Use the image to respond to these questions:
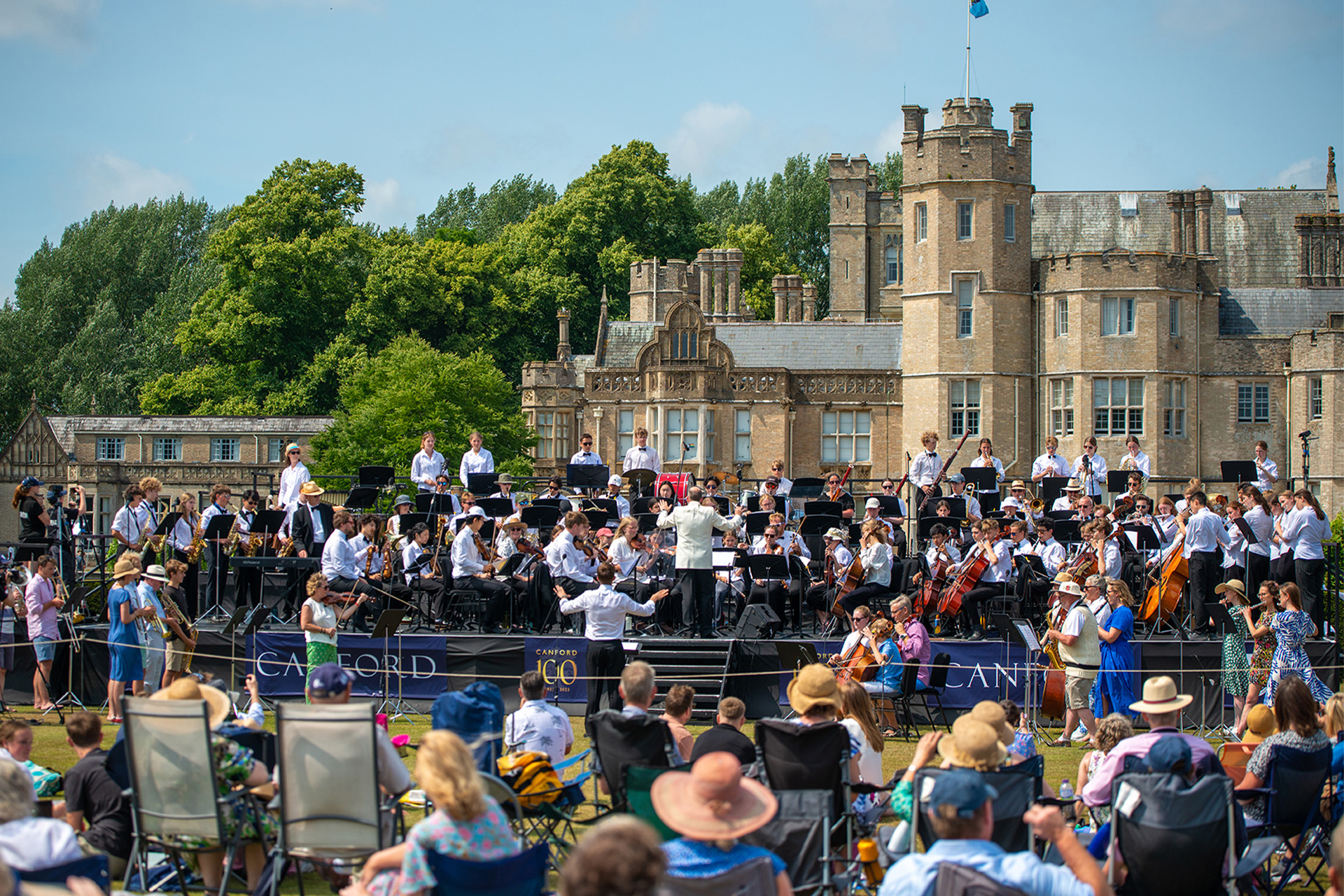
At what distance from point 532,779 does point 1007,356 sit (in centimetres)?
3498

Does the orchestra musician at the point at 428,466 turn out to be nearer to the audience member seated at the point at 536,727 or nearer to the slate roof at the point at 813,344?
the audience member seated at the point at 536,727

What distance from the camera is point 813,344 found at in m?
47.5

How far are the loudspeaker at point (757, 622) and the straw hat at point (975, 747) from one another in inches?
A: 408

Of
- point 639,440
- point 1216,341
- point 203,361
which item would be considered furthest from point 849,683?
point 203,361

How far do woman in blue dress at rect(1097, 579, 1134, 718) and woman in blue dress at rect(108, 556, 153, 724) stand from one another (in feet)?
33.9

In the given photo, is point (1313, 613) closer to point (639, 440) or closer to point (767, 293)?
point (639, 440)

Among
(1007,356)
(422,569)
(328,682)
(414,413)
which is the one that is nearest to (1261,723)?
(328,682)

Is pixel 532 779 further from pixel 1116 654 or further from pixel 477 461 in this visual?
pixel 477 461

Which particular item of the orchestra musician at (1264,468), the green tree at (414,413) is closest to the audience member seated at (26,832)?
the orchestra musician at (1264,468)

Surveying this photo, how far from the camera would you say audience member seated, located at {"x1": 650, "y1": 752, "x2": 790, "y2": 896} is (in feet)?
19.9

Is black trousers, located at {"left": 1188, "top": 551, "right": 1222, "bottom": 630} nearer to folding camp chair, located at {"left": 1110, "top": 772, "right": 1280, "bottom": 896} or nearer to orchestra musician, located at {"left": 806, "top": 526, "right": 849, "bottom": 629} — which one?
orchestra musician, located at {"left": 806, "top": 526, "right": 849, "bottom": 629}

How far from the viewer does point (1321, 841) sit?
9.19 metres

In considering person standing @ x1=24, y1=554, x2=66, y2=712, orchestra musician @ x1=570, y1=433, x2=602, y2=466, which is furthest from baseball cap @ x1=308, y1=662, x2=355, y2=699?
orchestra musician @ x1=570, y1=433, x2=602, y2=466

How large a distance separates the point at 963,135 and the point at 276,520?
2858cm
